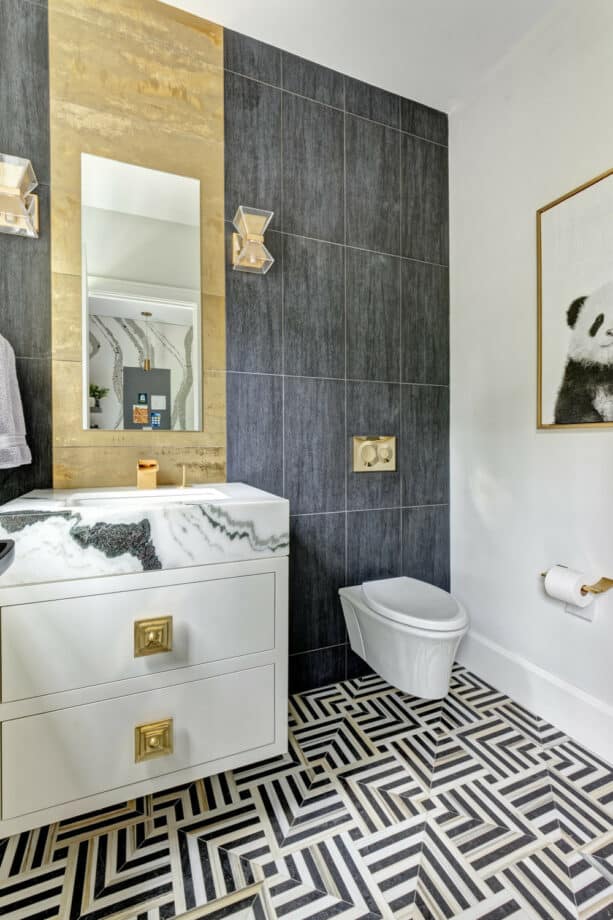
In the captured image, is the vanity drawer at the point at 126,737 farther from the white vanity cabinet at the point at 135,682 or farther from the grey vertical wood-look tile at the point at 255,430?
the grey vertical wood-look tile at the point at 255,430

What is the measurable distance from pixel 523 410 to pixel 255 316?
3.70ft

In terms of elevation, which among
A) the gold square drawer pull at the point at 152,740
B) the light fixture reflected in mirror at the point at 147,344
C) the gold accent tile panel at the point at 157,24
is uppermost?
the gold accent tile panel at the point at 157,24

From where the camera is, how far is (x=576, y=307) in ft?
5.38

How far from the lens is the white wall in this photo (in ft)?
5.20

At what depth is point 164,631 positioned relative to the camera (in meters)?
1.21

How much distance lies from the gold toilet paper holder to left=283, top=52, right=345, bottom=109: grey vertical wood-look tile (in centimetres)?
212

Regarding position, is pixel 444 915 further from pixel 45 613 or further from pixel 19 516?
pixel 19 516

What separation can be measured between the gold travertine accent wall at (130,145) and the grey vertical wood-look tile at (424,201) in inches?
34.0

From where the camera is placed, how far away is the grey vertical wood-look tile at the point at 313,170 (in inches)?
74.7

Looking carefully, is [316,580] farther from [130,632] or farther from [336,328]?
[336,328]

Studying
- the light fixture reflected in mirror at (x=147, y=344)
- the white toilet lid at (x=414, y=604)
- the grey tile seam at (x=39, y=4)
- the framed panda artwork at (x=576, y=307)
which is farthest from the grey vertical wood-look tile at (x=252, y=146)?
the white toilet lid at (x=414, y=604)

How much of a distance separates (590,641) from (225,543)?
4.27 ft

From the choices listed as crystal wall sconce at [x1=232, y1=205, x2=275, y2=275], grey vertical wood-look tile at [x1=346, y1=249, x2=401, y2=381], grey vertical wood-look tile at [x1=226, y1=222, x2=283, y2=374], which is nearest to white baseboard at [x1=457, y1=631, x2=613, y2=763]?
grey vertical wood-look tile at [x1=346, y1=249, x2=401, y2=381]

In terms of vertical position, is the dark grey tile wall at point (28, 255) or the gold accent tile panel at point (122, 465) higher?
the dark grey tile wall at point (28, 255)
